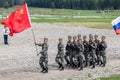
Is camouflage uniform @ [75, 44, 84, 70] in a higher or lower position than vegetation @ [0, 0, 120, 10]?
lower

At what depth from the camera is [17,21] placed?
20.5 metres

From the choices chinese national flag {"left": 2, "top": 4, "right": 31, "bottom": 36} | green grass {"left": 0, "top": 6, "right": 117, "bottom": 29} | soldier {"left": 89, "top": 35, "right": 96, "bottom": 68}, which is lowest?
green grass {"left": 0, "top": 6, "right": 117, "bottom": 29}

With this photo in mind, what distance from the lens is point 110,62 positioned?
24.1m

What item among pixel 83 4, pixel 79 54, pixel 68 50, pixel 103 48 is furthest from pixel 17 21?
pixel 83 4

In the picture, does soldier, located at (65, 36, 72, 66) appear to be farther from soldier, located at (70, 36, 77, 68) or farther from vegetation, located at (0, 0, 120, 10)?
vegetation, located at (0, 0, 120, 10)

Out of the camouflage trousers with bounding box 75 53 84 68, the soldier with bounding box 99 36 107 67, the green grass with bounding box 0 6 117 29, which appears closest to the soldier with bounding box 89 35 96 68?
the soldier with bounding box 99 36 107 67

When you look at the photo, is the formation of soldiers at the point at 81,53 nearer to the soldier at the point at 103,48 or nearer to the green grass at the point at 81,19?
the soldier at the point at 103,48

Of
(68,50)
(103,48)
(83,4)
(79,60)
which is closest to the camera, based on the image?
(79,60)

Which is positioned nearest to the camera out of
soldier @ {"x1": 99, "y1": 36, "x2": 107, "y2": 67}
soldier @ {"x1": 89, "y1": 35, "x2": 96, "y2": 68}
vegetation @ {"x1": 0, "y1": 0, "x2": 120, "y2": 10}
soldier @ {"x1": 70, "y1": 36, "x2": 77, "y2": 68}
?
soldier @ {"x1": 70, "y1": 36, "x2": 77, "y2": 68}

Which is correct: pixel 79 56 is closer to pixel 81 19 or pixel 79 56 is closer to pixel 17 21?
pixel 17 21

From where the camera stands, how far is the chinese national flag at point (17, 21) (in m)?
20.3

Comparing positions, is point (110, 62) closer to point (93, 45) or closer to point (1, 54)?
point (93, 45)

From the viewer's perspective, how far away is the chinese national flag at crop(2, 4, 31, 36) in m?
20.3

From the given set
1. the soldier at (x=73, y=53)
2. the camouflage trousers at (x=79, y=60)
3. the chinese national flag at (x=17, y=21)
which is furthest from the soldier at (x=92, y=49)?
the chinese national flag at (x=17, y=21)
